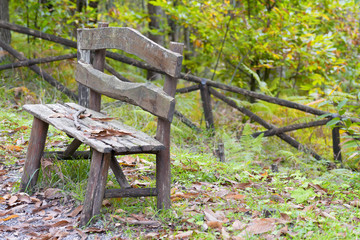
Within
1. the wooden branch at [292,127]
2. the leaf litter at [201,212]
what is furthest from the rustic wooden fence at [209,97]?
the leaf litter at [201,212]

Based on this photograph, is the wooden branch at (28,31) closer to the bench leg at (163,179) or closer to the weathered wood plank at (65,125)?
the weathered wood plank at (65,125)

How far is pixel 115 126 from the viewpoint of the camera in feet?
10.8

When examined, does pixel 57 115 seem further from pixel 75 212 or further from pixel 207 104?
pixel 207 104

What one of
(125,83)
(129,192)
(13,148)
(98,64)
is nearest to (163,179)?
(129,192)

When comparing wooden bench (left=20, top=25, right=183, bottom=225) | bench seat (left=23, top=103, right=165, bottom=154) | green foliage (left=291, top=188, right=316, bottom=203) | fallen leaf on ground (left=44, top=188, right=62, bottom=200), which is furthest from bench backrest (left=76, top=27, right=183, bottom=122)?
green foliage (left=291, top=188, right=316, bottom=203)

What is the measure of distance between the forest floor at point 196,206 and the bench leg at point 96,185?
0.11m

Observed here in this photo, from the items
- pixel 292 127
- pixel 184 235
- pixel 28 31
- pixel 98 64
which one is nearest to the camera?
pixel 184 235

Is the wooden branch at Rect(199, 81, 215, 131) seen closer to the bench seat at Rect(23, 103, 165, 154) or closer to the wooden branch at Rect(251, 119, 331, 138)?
the wooden branch at Rect(251, 119, 331, 138)

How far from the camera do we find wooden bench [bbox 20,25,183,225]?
9.10 feet

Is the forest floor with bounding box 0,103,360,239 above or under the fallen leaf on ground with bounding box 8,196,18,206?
above

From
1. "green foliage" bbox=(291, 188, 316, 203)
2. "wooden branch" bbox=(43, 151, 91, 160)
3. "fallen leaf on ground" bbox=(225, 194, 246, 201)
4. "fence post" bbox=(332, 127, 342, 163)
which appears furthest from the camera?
"fence post" bbox=(332, 127, 342, 163)

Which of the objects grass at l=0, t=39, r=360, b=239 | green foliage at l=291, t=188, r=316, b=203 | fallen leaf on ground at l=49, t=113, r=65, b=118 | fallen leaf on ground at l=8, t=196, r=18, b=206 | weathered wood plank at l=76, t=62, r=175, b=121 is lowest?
fallen leaf on ground at l=8, t=196, r=18, b=206

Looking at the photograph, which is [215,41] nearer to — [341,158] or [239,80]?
[239,80]

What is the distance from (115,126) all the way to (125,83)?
1.18 feet
